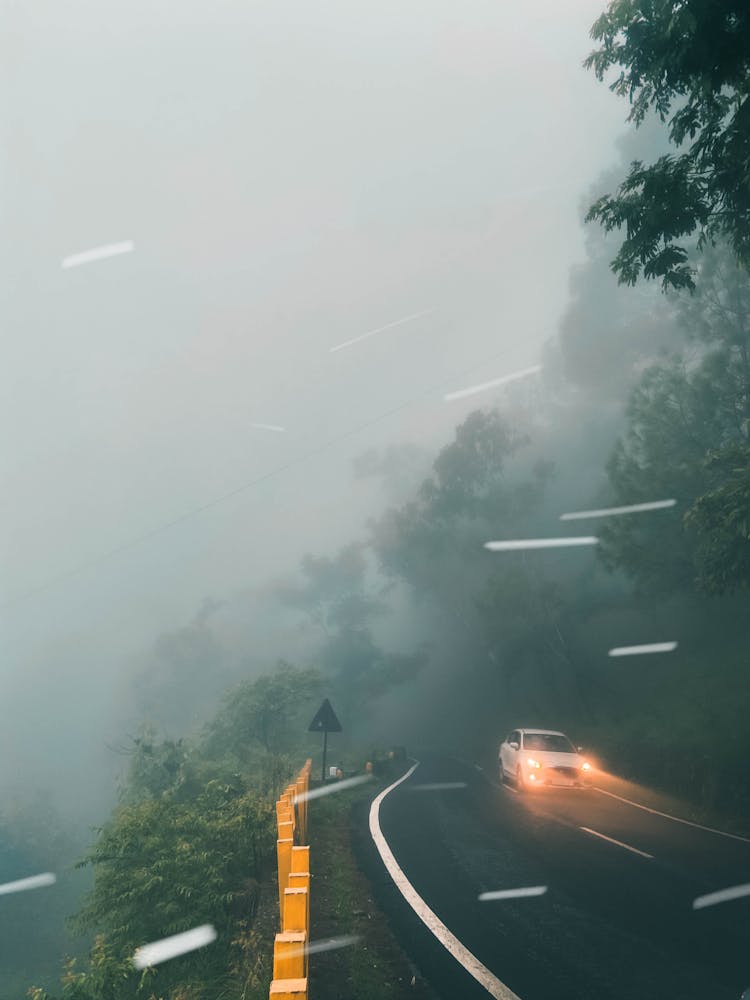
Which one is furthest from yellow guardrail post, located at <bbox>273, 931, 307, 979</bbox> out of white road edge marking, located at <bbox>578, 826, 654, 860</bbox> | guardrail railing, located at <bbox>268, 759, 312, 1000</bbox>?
white road edge marking, located at <bbox>578, 826, 654, 860</bbox>

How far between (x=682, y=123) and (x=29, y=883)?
55.2 m

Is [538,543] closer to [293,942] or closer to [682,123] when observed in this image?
[682,123]

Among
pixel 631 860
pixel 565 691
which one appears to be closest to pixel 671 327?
pixel 565 691

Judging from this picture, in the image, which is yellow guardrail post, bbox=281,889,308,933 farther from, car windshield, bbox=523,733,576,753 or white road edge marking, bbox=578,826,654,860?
car windshield, bbox=523,733,576,753

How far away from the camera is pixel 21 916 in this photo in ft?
126

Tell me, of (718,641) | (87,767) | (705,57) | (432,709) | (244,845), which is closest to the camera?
(705,57)

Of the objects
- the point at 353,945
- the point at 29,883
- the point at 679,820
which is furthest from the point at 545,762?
the point at 29,883

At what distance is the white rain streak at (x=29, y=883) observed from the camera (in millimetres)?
40531

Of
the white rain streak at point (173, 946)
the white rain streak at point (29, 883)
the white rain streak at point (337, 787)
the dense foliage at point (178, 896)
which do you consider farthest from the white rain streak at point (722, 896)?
the white rain streak at point (29, 883)

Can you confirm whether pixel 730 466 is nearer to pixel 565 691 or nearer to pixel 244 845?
pixel 244 845

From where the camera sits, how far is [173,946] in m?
6.88

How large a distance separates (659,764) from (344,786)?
878cm

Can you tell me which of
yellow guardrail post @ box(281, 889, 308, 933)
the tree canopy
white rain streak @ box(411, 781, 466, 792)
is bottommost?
white rain streak @ box(411, 781, 466, 792)

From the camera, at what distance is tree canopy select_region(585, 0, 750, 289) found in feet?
25.2
